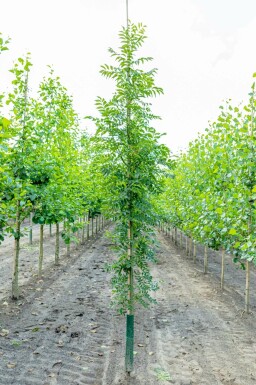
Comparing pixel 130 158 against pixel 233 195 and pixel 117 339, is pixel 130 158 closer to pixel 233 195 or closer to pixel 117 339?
pixel 233 195

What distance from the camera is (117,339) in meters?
7.61

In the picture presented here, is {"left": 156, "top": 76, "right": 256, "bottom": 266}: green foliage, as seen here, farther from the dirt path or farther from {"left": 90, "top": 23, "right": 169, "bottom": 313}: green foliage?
the dirt path

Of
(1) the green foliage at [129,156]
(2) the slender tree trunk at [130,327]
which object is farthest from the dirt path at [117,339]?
(1) the green foliage at [129,156]

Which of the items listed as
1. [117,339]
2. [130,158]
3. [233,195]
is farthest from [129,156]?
[117,339]

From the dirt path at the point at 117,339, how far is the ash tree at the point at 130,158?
87 centimetres

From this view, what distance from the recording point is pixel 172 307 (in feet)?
34.0

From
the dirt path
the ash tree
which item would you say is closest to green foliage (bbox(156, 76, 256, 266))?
the ash tree

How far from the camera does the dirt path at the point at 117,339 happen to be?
5980 millimetres

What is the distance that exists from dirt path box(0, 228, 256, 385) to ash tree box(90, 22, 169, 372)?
0.87 m

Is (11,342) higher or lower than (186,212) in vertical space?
lower

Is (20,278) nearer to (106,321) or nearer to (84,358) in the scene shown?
(106,321)

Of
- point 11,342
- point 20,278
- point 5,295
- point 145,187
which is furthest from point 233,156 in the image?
point 20,278

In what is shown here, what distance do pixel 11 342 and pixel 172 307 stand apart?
4.98m

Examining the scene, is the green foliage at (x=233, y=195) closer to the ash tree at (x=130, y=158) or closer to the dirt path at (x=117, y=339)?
the ash tree at (x=130, y=158)
